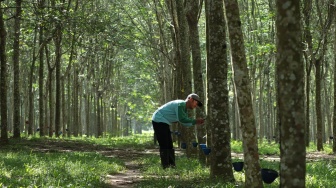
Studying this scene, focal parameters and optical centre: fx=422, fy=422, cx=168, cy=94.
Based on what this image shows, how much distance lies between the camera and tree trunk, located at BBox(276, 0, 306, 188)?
392cm

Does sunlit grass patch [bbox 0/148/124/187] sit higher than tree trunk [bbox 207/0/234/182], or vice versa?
tree trunk [bbox 207/0/234/182]

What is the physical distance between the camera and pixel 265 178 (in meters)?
5.58

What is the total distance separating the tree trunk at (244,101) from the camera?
6.15m

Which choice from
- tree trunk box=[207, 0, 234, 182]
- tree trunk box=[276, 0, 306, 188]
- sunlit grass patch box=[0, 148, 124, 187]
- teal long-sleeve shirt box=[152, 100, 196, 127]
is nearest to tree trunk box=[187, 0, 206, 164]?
teal long-sleeve shirt box=[152, 100, 196, 127]

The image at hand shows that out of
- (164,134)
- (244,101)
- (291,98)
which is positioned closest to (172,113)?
(164,134)

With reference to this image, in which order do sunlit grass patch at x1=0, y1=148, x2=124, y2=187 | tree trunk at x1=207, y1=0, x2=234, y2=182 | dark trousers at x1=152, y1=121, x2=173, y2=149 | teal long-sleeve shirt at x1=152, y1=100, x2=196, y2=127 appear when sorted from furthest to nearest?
1. dark trousers at x1=152, y1=121, x2=173, y2=149
2. teal long-sleeve shirt at x1=152, y1=100, x2=196, y2=127
3. tree trunk at x1=207, y1=0, x2=234, y2=182
4. sunlit grass patch at x1=0, y1=148, x2=124, y2=187

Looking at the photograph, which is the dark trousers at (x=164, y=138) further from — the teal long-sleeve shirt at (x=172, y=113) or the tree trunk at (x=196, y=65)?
the tree trunk at (x=196, y=65)

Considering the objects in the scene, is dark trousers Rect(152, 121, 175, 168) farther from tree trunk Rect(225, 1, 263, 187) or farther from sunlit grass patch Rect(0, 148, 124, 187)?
tree trunk Rect(225, 1, 263, 187)

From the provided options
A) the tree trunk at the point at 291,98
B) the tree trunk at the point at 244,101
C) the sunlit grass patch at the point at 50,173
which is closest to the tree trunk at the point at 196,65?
the sunlit grass patch at the point at 50,173

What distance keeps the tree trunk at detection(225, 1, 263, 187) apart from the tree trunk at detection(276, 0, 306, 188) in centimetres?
212

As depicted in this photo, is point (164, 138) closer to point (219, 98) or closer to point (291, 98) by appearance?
point (219, 98)

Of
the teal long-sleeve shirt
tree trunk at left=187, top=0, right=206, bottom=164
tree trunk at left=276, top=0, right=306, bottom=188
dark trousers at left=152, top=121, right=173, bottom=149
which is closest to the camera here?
tree trunk at left=276, top=0, right=306, bottom=188

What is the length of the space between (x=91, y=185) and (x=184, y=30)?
671 cm

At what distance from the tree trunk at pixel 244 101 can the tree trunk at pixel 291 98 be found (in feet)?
6.95
